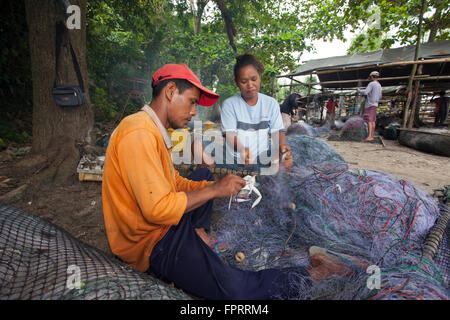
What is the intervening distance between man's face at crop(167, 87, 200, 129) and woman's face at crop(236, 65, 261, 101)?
1.59m

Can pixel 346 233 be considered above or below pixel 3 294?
below

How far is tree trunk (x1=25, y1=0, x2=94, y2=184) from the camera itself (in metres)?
3.39

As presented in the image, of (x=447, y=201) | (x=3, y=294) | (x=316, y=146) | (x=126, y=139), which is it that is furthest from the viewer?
(x=316, y=146)

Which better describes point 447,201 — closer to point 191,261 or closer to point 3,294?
point 191,261

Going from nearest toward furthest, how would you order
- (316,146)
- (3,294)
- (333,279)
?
(3,294)
(333,279)
(316,146)

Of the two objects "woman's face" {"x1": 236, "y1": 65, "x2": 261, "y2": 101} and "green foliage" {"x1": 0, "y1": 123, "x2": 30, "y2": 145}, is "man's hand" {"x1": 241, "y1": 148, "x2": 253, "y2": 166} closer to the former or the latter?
"woman's face" {"x1": 236, "y1": 65, "x2": 261, "y2": 101}

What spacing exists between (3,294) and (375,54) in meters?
17.0

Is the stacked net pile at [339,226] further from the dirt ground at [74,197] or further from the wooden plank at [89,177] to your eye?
the wooden plank at [89,177]

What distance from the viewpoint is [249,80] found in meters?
2.97

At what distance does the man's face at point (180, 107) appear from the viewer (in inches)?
59.3

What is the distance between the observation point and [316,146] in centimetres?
399

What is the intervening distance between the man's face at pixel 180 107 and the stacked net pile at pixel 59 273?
101cm

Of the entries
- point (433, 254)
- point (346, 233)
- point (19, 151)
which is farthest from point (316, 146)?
point (19, 151)

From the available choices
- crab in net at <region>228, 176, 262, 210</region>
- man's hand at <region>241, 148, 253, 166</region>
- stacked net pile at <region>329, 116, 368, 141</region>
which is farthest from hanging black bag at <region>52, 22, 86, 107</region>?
stacked net pile at <region>329, 116, 368, 141</region>
